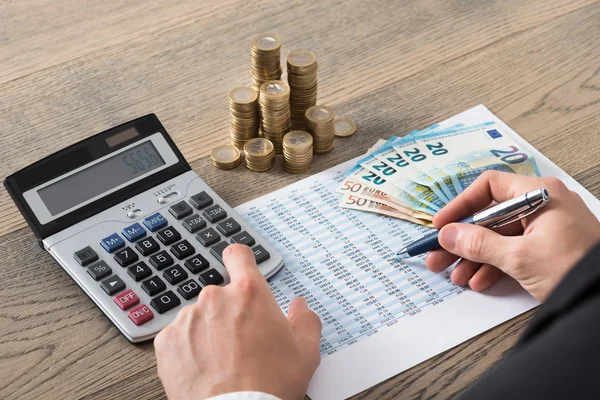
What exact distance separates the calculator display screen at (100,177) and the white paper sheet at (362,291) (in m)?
0.14

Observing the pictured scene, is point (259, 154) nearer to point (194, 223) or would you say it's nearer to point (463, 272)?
point (194, 223)

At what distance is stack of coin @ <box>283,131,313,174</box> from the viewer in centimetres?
105

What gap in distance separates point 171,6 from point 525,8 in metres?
0.59

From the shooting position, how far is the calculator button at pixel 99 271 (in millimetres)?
886

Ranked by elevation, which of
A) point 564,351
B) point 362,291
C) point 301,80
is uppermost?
point 564,351

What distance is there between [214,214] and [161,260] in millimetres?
91

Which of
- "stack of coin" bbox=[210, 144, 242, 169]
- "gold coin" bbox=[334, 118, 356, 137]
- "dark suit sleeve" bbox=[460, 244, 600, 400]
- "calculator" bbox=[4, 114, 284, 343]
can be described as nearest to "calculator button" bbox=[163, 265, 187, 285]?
"calculator" bbox=[4, 114, 284, 343]

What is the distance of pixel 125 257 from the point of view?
90 centimetres

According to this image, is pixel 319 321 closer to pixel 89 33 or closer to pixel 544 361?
pixel 544 361

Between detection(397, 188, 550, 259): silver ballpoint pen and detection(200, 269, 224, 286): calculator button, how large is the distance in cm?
21

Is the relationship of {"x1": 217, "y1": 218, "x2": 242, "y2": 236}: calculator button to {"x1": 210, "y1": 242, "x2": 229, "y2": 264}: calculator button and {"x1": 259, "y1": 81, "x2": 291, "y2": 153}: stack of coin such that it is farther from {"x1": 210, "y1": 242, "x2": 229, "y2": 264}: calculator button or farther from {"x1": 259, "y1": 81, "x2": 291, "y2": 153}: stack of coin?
{"x1": 259, "y1": 81, "x2": 291, "y2": 153}: stack of coin

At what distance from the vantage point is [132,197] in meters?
0.98

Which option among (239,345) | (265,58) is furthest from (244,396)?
(265,58)

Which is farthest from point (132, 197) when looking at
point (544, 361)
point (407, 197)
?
point (544, 361)
